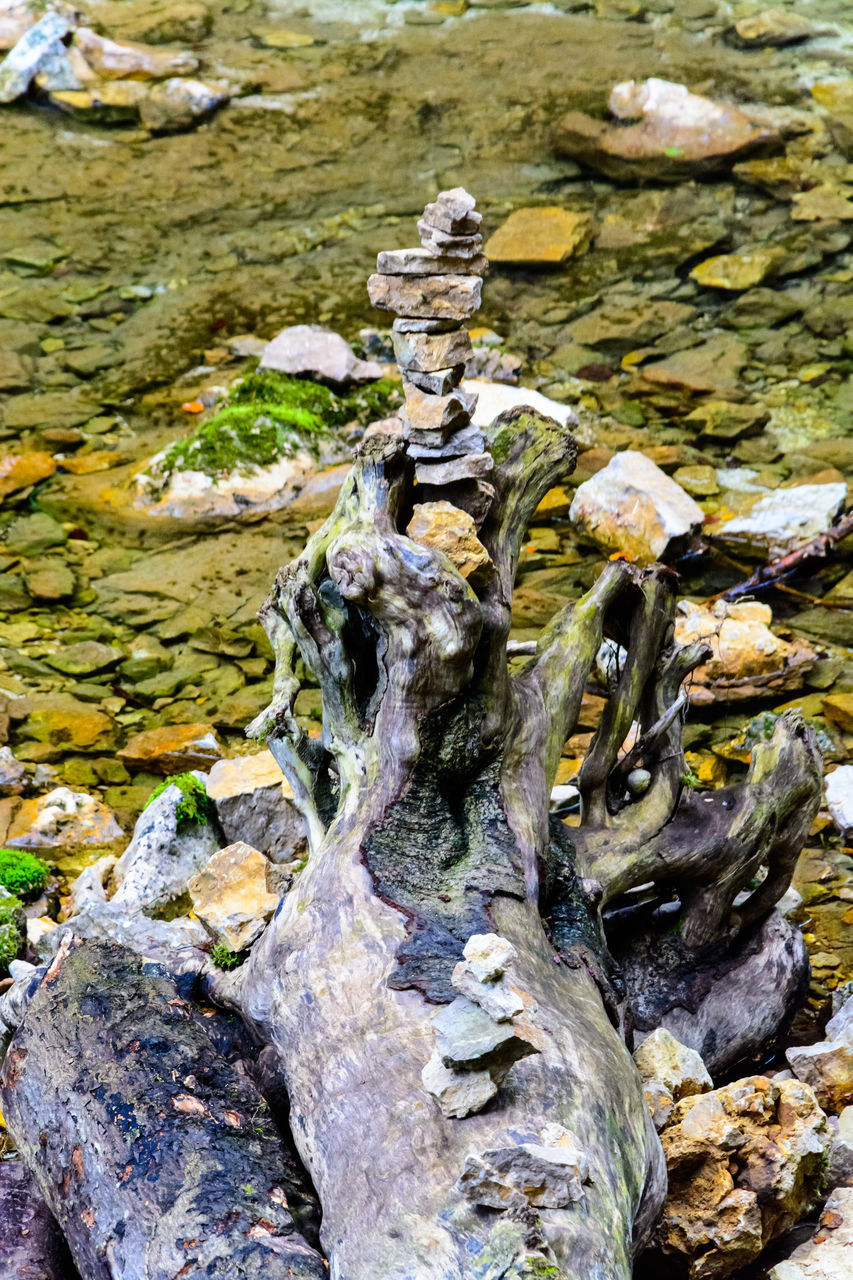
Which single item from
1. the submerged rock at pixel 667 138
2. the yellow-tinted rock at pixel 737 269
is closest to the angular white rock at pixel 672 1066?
the yellow-tinted rock at pixel 737 269

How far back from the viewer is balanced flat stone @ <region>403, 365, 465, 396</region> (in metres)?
4.89

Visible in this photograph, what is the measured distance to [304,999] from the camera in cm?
374

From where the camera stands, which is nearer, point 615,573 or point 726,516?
point 615,573

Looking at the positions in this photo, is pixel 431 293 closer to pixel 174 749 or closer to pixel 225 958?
pixel 225 958

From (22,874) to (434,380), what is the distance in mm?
3020

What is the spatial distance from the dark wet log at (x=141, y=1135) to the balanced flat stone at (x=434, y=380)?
8.03 ft

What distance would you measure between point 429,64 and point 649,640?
43.9 ft

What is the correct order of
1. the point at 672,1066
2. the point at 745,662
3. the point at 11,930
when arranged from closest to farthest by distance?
1. the point at 672,1066
2. the point at 11,930
3. the point at 745,662

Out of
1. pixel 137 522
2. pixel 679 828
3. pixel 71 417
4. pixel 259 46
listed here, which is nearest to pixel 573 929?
pixel 679 828

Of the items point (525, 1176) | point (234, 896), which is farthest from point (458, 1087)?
point (234, 896)

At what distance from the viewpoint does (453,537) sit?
15.1 ft

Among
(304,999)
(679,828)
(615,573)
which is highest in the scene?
(615,573)

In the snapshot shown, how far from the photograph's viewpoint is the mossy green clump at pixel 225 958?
4.53 m

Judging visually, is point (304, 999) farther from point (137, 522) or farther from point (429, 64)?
point (429, 64)
